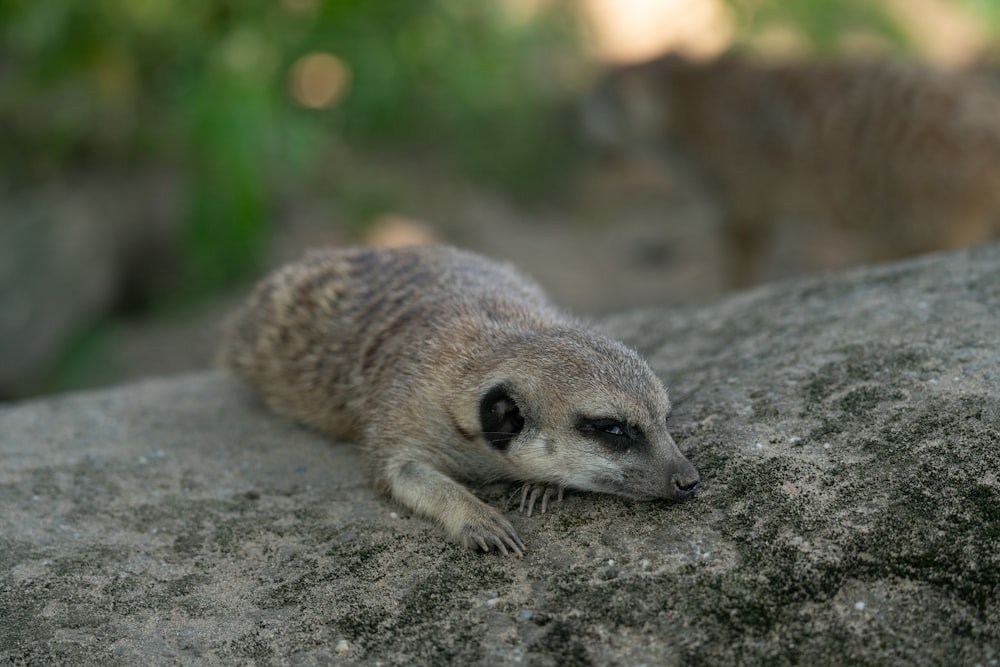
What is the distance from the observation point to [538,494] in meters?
3.11

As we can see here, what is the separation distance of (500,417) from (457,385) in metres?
0.25

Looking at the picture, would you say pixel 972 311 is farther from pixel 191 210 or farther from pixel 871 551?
pixel 191 210

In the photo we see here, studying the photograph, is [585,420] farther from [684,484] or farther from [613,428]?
[684,484]

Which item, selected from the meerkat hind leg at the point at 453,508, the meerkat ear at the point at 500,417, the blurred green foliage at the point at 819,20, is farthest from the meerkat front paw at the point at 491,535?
the blurred green foliage at the point at 819,20

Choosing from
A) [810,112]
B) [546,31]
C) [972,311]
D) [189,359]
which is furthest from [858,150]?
[546,31]

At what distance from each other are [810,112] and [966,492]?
5.00 meters

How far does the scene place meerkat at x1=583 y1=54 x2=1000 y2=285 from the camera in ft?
20.6

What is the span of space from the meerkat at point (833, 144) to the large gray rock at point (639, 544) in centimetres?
270

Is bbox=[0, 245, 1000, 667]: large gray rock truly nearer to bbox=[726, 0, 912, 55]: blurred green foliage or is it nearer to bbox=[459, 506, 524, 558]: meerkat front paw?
bbox=[459, 506, 524, 558]: meerkat front paw

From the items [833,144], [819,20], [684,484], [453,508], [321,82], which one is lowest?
[453,508]

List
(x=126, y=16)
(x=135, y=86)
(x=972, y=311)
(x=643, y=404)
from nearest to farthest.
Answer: (x=643, y=404)
(x=972, y=311)
(x=126, y=16)
(x=135, y=86)

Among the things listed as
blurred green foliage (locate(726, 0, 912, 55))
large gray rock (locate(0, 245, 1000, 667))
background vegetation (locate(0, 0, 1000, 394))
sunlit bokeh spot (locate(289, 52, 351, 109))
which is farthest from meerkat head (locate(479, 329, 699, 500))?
blurred green foliage (locate(726, 0, 912, 55))

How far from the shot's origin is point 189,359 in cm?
823

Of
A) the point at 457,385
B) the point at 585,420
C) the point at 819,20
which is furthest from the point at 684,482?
the point at 819,20
